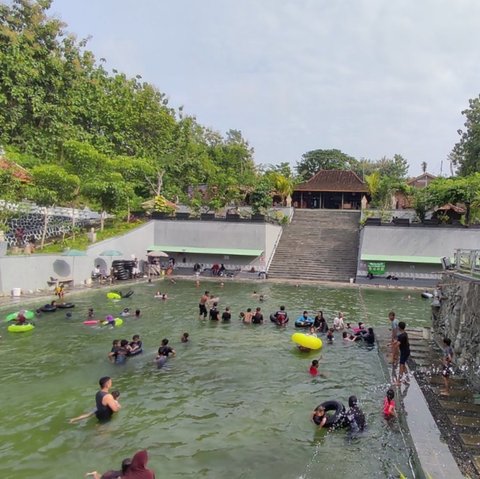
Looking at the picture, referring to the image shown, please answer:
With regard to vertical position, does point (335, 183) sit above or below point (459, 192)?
above

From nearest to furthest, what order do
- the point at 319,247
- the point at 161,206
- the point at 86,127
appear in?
1. the point at 319,247
2. the point at 161,206
3. the point at 86,127

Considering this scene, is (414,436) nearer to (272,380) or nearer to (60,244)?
(272,380)

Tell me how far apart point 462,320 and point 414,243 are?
2317 centimetres

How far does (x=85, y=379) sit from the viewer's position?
13.2m

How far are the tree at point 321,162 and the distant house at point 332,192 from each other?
2405 cm

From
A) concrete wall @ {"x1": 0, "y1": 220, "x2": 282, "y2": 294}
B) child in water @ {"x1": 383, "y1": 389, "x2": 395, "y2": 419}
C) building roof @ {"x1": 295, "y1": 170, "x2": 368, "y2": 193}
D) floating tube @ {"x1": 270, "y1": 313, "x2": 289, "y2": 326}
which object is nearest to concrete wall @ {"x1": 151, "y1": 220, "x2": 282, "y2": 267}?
concrete wall @ {"x1": 0, "y1": 220, "x2": 282, "y2": 294}

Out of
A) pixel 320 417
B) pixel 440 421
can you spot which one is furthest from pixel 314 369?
pixel 440 421

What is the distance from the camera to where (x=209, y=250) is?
37.9 metres

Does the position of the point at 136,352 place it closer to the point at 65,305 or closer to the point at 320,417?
the point at 320,417

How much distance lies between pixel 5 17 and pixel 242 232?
31.5 meters

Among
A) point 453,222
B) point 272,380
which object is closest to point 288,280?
point 453,222

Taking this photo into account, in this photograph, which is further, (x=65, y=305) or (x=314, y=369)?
(x=65, y=305)

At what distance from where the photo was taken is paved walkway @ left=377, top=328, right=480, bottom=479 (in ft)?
25.5

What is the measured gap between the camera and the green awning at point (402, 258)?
33812 mm
